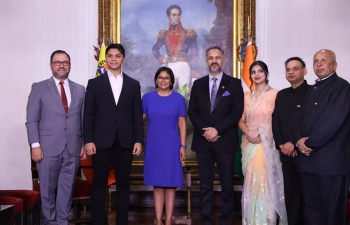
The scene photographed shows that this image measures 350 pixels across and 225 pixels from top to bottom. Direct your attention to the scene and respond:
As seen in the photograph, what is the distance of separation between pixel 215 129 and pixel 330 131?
978 millimetres

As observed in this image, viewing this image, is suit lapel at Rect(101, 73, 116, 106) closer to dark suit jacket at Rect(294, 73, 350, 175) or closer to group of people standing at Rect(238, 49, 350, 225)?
group of people standing at Rect(238, 49, 350, 225)

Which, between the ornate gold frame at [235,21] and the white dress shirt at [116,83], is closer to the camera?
the white dress shirt at [116,83]

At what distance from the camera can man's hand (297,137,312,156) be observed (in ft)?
12.3

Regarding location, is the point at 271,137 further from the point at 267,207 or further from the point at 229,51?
the point at 229,51

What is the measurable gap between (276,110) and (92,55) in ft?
9.51

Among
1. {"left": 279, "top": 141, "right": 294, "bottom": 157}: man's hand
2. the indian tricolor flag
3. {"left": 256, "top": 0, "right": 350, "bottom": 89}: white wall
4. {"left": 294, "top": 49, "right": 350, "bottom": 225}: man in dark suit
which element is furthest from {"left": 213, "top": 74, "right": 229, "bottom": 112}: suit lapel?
{"left": 256, "top": 0, "right": 350, "bottom": 89}: white wall

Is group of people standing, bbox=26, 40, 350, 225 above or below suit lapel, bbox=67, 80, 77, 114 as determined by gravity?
below

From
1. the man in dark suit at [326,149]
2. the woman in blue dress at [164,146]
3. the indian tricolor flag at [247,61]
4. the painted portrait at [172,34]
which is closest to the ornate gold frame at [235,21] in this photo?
the painted portrait at [172,34]

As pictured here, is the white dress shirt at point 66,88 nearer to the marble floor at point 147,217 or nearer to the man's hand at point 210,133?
the man's hand at point 210,133

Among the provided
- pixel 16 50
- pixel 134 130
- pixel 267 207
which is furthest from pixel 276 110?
pixel 16 50

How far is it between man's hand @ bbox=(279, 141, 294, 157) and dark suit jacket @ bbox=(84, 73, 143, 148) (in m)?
1.23

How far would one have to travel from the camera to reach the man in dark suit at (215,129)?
13.6 ft

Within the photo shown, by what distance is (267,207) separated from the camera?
421 cm

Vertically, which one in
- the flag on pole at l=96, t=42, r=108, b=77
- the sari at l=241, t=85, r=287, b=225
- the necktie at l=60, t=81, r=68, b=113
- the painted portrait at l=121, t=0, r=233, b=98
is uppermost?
the painted portrait at l=121, t=0, r=233, b=98
